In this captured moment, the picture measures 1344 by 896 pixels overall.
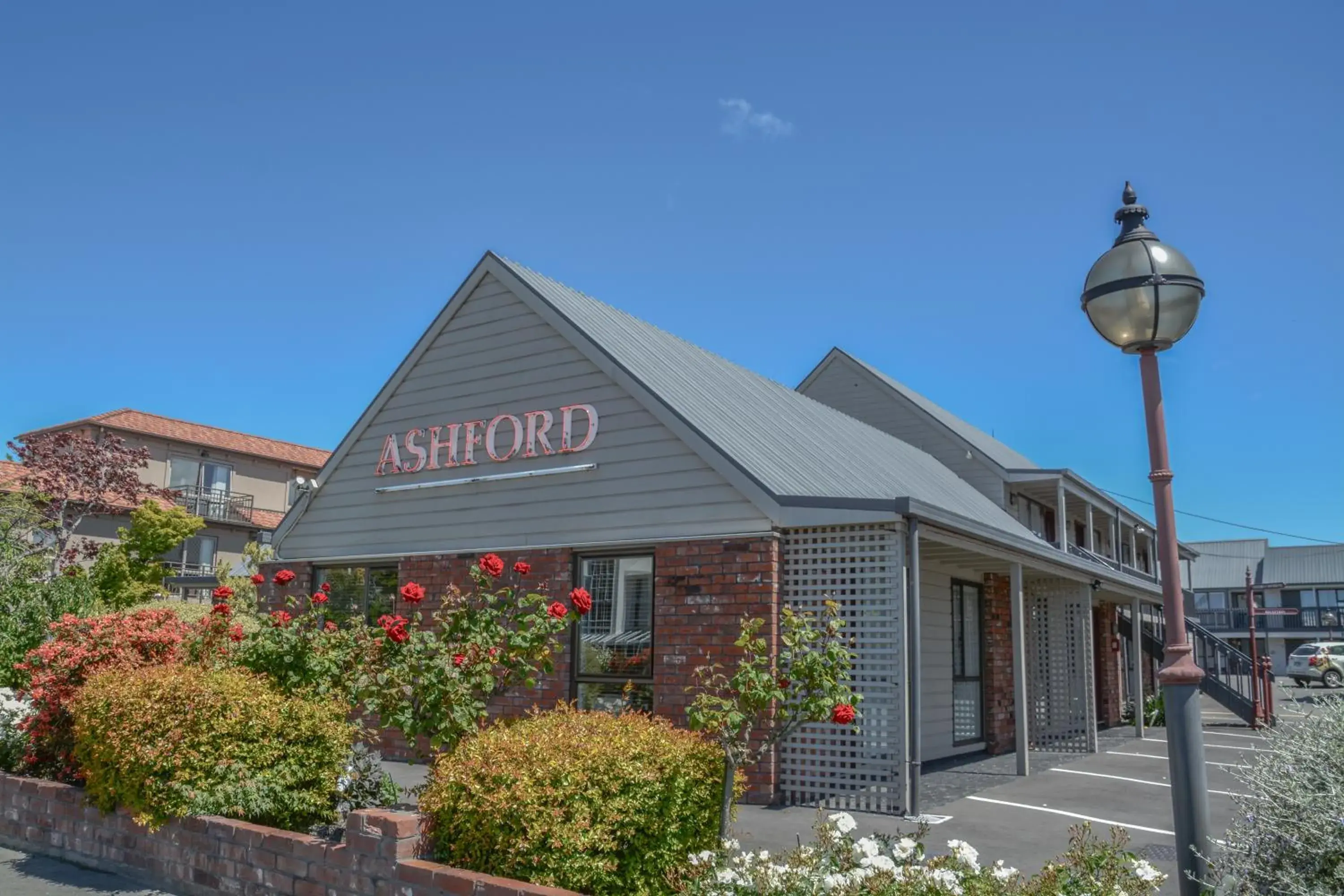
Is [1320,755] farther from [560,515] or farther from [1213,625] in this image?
[1213,625]

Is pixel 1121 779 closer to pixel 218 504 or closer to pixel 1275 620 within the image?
pixel 218 504

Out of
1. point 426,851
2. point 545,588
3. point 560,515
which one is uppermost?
point 560,515

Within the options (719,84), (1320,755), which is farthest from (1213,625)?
(1320,755)

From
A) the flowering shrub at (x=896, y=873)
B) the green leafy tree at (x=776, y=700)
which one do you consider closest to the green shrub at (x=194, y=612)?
the green leafy tree at (x=776, y=700)

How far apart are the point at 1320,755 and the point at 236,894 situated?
6.39m

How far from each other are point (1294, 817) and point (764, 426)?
976 cm

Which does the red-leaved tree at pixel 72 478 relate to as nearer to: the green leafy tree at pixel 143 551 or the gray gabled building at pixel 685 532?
the green leafy tree at pixel 143 551

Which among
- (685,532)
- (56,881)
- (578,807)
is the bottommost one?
(56,881)

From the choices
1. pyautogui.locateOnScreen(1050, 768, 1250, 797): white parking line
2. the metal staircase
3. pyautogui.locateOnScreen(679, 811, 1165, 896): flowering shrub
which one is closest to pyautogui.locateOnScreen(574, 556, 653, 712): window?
pyautogui.locateOnScreen(1050, 768, 1250, 797): white parking line

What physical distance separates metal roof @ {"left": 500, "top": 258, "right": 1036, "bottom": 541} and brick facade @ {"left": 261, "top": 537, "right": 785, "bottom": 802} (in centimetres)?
89

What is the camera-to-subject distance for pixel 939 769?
13211 millimetres

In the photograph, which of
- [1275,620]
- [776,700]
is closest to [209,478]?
[776,700]

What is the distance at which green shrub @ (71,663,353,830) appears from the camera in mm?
7055

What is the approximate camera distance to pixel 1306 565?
213ft
